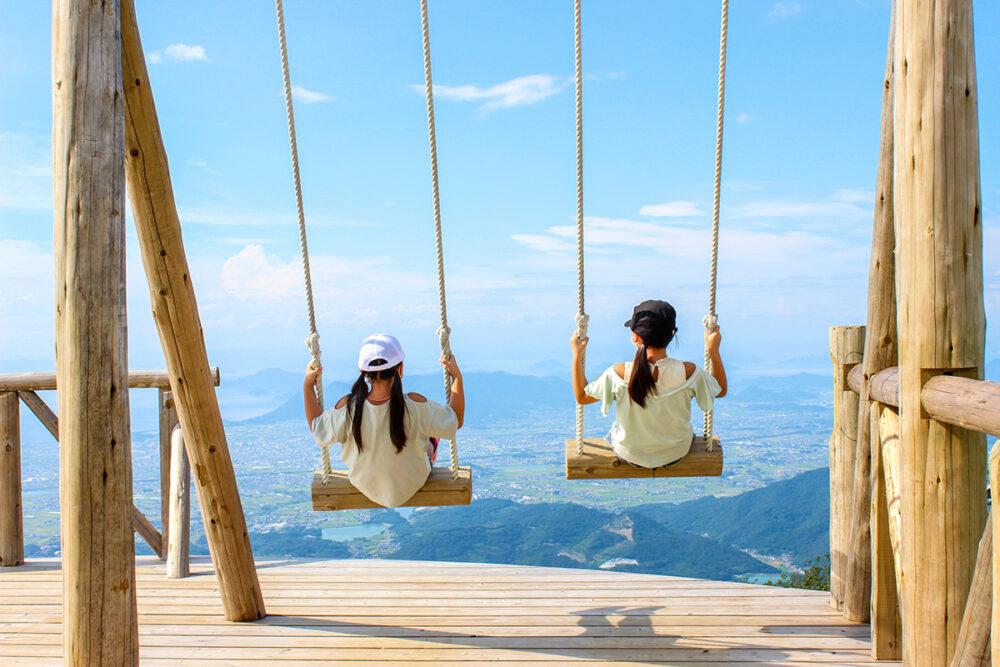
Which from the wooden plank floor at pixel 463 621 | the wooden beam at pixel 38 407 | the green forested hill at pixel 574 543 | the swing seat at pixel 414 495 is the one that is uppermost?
the wooden beam at pixel 38 407

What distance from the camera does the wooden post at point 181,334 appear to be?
305 cm

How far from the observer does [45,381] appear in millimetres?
4875

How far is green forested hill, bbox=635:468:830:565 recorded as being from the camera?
42.7 m

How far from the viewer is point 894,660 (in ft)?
10.9

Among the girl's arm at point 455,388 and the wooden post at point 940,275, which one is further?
the girl's arm at point 455,388

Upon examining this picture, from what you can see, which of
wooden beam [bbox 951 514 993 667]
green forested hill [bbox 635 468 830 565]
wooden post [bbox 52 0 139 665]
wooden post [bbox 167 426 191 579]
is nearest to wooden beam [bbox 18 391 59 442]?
wooden post [bbox 167 426 191 579]

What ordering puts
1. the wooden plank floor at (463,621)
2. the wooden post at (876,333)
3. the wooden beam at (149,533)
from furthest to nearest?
the wooden beam at (149,533) → the wooden plank floor at (463,621) → the wooden post at (876,333)

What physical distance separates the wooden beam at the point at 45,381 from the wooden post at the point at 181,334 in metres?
1.27

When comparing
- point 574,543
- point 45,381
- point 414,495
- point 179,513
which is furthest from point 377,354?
point 574,543

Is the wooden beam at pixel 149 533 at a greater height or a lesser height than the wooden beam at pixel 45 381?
lesser

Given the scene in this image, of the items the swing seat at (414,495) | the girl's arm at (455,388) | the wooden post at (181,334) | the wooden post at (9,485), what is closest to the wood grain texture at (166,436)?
the wooden post at (9,485)

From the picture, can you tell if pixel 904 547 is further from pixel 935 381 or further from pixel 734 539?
pixel 734 539

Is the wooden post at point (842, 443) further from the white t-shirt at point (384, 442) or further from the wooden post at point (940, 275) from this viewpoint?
the white t-shirt at point (384, 442)

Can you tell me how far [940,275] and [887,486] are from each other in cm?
104
